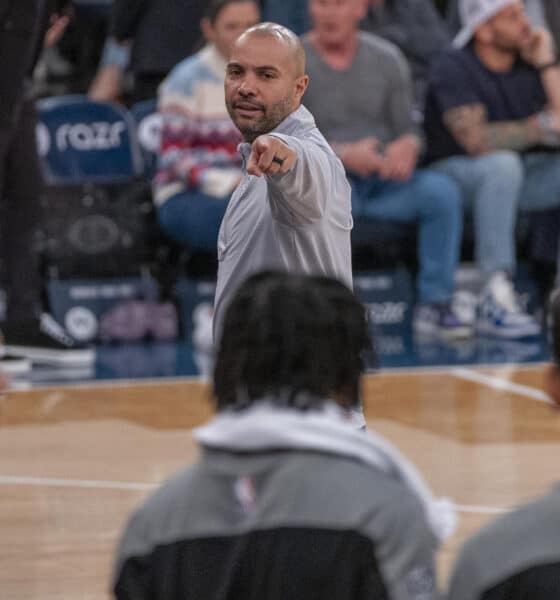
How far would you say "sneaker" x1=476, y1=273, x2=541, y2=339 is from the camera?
8.70 meters

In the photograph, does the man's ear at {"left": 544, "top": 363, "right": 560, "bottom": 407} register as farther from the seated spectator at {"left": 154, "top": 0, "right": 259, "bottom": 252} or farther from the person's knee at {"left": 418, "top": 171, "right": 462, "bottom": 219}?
the person's knee at {"left": 418, "top": 171, "right": 462, "bottom": 219}

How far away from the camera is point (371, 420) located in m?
6.39

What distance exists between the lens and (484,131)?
8875mm

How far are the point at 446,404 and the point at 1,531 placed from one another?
2.47m

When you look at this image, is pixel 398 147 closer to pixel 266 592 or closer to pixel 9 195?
pixel 9 195

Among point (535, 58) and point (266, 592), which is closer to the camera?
point (266, 592)

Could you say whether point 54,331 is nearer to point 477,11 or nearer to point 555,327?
point 477,11

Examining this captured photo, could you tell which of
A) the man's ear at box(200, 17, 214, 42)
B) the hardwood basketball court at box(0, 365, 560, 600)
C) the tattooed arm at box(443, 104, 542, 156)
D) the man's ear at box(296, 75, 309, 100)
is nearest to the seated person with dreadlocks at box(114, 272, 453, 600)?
the man's ear at box(296, 75, 309, 100)

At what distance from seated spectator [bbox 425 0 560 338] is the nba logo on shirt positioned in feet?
22.0

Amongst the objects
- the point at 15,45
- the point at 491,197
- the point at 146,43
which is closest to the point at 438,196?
the point at 491,197

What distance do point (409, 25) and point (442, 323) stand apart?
1.86 meters

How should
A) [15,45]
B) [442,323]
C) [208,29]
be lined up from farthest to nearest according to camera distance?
[442,323]
[208,29]
[15,45]

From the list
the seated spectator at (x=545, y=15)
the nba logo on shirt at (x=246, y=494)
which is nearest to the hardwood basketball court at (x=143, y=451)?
the nba logo on shirt at (x=246, y=494)

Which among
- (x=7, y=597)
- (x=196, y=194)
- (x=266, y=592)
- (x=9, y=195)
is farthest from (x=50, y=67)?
(x=266, y=592)
